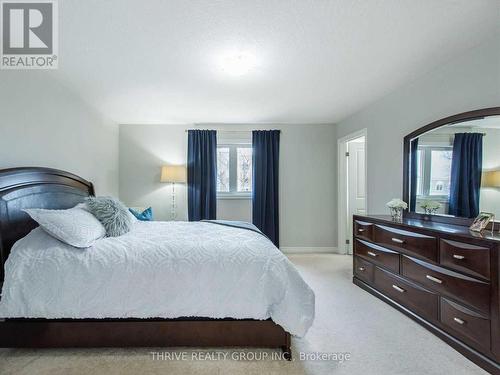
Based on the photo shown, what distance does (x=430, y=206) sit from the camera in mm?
2527

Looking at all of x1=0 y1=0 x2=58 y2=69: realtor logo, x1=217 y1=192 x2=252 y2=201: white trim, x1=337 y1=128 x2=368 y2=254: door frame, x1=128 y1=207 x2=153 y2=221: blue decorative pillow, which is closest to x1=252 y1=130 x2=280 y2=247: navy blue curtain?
x1=217 y1=192 x2=252 y2=201: white trim

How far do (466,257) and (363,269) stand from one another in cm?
130

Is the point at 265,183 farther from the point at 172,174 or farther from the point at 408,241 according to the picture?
the point at 408,241

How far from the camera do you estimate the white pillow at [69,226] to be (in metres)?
1.80

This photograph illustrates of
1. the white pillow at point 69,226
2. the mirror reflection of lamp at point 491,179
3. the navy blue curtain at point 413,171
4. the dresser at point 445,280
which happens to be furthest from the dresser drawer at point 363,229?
the white pillow at point 69,226

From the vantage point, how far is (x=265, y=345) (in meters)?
1.76

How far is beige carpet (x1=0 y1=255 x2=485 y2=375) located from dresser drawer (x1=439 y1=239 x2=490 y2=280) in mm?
607

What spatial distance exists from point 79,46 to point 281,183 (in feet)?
11.1

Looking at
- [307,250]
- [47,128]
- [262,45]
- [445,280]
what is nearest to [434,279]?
[445,280]

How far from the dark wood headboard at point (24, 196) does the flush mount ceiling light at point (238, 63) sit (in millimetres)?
1960

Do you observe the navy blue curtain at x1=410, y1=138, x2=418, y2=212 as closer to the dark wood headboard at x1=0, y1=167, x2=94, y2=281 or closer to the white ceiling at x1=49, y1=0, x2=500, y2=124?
the white ceiling at x1=49, y1=0, x2=500, y2=124

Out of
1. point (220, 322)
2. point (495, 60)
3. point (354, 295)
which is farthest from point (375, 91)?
point (220, 322)

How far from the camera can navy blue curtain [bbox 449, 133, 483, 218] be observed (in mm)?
2098

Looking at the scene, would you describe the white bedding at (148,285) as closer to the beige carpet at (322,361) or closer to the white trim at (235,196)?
the beige carpet at (322,361)
